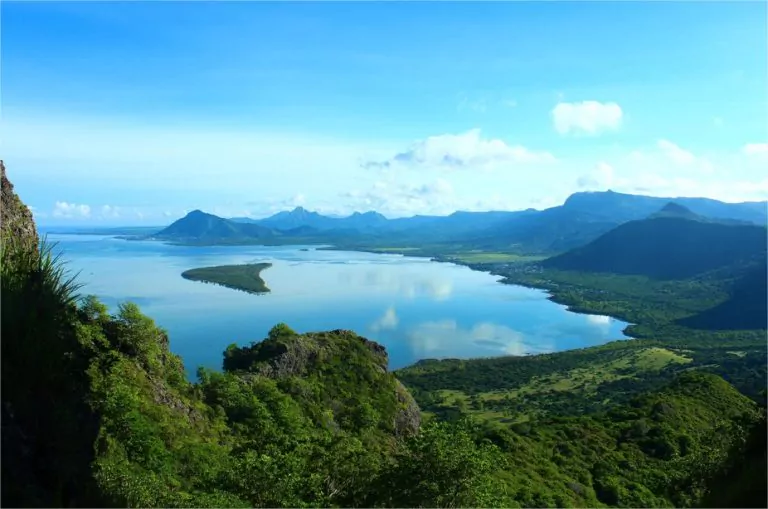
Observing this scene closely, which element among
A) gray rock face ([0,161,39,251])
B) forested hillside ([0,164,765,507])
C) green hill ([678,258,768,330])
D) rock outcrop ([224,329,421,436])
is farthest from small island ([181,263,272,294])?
gray rock face ([0,161,39,251])

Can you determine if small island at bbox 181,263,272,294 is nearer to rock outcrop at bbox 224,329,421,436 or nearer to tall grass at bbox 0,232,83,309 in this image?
rock outcrop at bbox 224,329,421,436

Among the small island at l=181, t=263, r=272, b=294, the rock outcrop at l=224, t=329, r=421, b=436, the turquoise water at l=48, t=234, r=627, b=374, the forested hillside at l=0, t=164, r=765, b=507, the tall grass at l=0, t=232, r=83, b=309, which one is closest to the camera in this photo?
the forested hillside at l=0, t=164, r=765, b=507

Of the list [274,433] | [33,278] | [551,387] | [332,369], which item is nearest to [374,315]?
[551,387]

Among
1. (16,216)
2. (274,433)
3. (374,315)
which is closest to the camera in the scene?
(16,216)

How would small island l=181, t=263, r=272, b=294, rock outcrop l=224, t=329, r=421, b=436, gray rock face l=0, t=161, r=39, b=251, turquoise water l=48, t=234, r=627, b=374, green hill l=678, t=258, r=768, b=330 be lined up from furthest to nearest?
small island l=181, t=263, r=272, b=294 < green hill l=678, t=258, r=768, b=330 < turquoise water l=48, t=234, r=627, b=374 < rock outcrop l=224, t=329, r=421, b=436 < gray rock face l=0, t=161, r=39, b=251

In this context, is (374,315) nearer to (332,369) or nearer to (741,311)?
(332,369)

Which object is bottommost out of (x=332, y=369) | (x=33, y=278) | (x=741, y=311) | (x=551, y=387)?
(x=551, y=387)

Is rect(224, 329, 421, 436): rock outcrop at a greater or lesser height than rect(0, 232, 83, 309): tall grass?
lesser

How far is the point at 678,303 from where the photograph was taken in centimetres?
16725

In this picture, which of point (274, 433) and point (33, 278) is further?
point (274, 433)

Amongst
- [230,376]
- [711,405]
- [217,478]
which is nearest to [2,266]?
[217,478]

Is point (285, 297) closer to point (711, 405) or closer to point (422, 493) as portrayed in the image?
point (711, 405)

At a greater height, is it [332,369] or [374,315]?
[332,369]

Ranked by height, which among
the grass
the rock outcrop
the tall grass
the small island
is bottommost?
the grass
